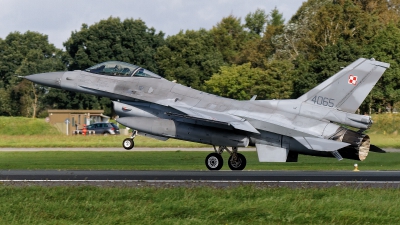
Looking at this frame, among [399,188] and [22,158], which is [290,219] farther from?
[22,158]

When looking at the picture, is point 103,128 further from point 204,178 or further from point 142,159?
point 204,178

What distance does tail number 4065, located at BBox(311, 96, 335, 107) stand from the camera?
22.5 m

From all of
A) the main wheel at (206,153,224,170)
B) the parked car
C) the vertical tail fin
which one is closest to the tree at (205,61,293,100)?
the parked car

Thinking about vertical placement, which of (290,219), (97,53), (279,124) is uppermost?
(97,53)

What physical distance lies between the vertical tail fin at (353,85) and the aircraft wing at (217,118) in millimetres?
2530

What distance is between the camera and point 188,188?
1546 cm

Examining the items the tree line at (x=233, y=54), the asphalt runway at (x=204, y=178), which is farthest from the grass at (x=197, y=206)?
the tree line at (x=233, y=54)

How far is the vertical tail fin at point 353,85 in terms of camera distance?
22.3 metres

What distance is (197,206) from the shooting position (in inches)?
506

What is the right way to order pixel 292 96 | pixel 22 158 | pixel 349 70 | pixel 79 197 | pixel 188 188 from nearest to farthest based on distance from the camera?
pixel 79 197 < pixel 188 188 < pixel 349 70 < pixel 22 158 < pixel 292 96

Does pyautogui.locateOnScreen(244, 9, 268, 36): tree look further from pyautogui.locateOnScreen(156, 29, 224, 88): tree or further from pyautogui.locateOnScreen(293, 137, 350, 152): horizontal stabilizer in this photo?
pyautogui.locateOnScreen(293, 137, 350, 152): horizontal stabilizer

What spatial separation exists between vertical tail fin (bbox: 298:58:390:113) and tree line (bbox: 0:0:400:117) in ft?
129

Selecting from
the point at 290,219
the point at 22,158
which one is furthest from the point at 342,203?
the point at 22,158

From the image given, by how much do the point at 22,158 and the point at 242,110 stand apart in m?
14.4
